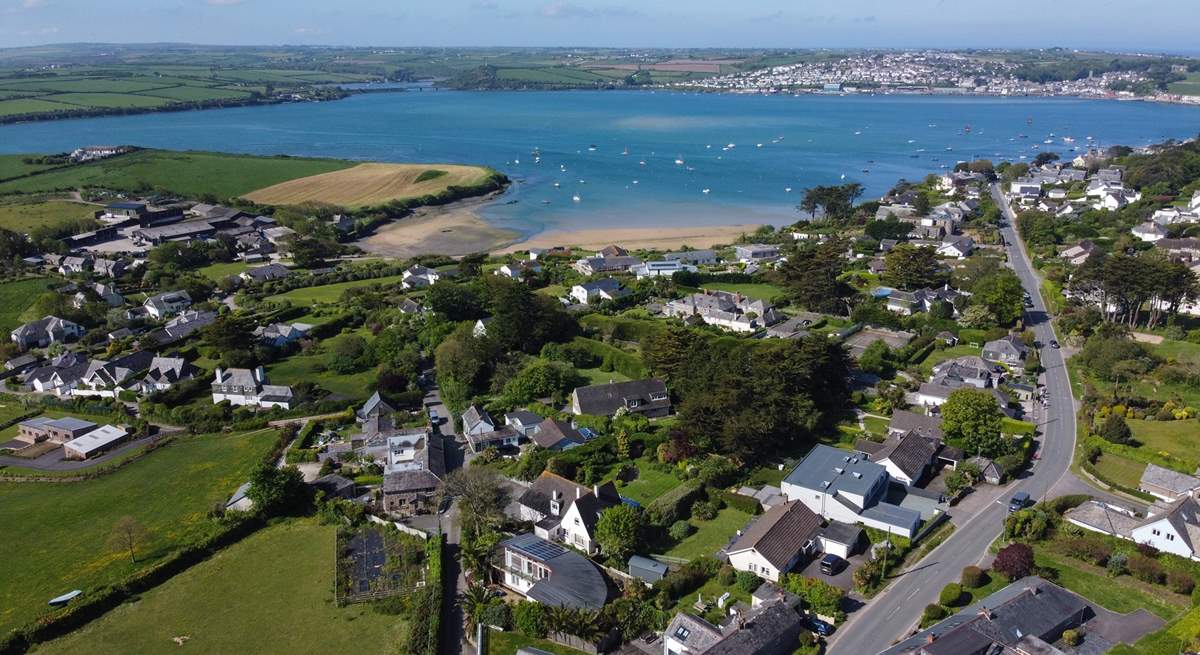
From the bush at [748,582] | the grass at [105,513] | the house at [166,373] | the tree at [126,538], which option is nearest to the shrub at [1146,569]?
the bush at [748,582]

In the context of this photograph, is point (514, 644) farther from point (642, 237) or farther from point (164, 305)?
point (642, 237)

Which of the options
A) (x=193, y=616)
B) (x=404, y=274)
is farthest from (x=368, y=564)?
(x=404, y=274)

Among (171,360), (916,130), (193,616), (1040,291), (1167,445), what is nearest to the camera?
(193,616)

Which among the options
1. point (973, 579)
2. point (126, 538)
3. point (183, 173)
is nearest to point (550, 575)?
point (973, 579)

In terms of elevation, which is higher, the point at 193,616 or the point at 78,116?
the point at 78,116

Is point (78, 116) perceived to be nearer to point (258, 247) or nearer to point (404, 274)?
point (258, 247)

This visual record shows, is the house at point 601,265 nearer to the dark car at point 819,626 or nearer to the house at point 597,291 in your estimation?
the house at point 597,291

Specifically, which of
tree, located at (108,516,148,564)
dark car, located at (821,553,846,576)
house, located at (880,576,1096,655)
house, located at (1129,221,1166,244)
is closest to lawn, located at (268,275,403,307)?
tree, located at (108,516,148,564)
